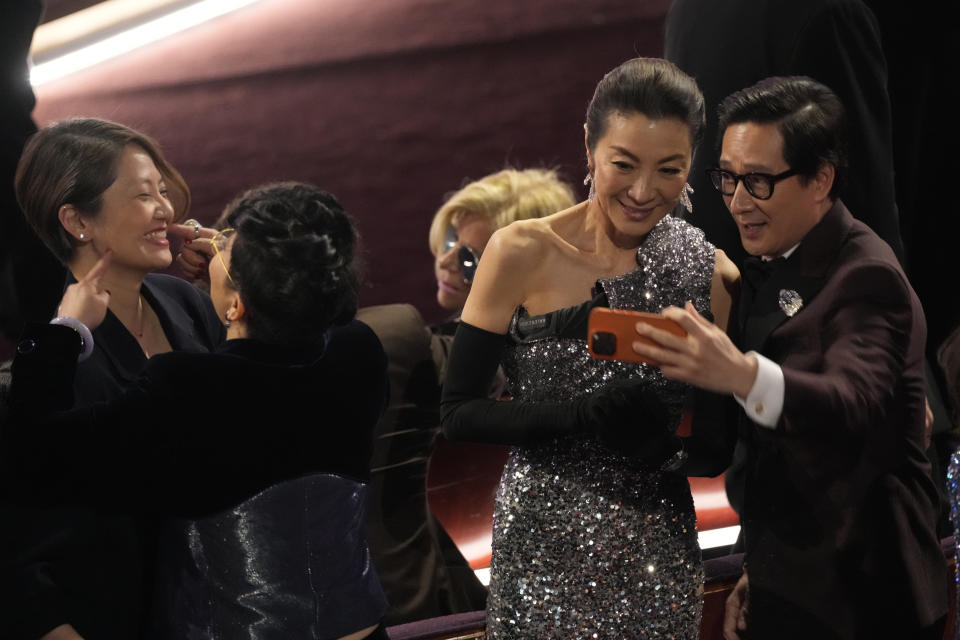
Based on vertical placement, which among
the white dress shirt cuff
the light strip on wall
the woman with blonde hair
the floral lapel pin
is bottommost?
the woman with blonde hair

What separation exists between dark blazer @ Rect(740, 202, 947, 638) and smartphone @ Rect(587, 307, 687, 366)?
349mm

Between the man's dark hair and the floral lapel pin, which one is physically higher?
the man's dark hair

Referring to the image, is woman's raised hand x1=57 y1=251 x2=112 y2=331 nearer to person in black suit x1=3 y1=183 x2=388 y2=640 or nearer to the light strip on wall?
person in black suit x1=3 y1=183 x2=388 y2=640

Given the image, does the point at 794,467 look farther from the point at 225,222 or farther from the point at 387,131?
the point at 387,131

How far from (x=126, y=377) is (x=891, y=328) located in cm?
121

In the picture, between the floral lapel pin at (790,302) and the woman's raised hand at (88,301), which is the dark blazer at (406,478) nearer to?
the woman's raised hand at (88,301)

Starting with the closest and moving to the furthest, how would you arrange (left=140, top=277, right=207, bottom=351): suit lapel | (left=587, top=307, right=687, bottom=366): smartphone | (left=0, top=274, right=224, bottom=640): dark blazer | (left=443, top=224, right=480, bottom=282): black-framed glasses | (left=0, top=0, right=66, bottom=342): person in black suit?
(left=587, top=307, right=687, bottom=366): smartphone → (left=0, top=274, right=224, bottom=640): dark blazer → (left=140, top=277, right=207, bottom=351): suit lapel → (left=0, top=0, right=66, bottom=342): person in black suit → (left=443, top=224, right=480, bottom=282): black-framed glasses

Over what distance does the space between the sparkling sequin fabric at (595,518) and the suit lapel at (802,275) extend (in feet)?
0.33

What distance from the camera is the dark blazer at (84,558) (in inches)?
60.8

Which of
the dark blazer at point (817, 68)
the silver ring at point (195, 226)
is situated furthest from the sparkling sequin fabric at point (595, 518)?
the silver ring at point (195, 226)

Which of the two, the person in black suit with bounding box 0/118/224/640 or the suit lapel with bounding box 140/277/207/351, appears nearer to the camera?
the person in black suit with bounding box 0/118/224/640

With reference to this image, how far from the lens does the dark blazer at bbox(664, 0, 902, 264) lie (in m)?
2.14

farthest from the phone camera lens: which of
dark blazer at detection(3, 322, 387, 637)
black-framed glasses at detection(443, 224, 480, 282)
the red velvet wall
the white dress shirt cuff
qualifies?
the red velvet wall

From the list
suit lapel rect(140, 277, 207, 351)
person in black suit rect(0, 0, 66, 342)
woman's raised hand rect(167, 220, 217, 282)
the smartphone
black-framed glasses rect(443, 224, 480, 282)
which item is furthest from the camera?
black-framed glasses rect(443, 224, 480, 282)
